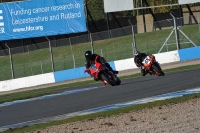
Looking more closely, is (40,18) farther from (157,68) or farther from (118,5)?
(157,68)

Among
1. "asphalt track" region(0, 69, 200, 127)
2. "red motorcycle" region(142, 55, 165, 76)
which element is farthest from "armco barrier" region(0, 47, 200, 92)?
"asphalt track" region(0, 69, 200, 127)

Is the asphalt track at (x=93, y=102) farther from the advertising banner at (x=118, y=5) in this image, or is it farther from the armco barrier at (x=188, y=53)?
the advertising banner at (x=118, y=5)

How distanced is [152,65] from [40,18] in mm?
21206

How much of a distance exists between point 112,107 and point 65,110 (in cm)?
158

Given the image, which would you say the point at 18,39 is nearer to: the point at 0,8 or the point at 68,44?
the point at 0,8

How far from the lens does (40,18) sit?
43125mm

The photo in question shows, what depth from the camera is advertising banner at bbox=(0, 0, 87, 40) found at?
42844mm

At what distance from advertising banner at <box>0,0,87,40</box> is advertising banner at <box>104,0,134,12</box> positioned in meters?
1.82

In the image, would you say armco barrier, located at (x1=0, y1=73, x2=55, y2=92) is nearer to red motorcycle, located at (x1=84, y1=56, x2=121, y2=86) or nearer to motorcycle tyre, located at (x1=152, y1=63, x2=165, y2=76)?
motorcycle tyre, located at (x1=152, y1=63, x2=165, y2=76)

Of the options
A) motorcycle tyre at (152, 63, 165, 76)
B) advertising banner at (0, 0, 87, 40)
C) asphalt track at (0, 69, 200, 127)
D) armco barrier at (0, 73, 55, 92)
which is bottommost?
armco barrier at (0, 73, 55, 92)

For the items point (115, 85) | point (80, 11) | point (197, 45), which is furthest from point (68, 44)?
point (115, 85)

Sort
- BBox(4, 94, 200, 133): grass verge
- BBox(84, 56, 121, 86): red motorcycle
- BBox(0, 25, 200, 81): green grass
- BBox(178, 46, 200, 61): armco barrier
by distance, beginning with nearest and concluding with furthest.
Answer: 1. BBox(4, 94, 200, 133): grass verge
2. BBox(84, 56, 121, 86): red motorcycle
3. BBox(178, 46, 200, 61): armco barrier
4. BBox(0, 25, 200, 81): green grass

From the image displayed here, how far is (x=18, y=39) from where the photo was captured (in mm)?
44625

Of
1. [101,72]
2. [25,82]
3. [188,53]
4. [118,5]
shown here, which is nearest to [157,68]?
[101,72]
